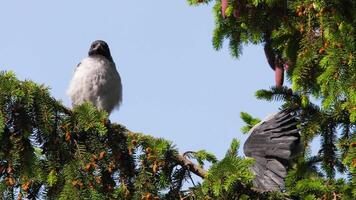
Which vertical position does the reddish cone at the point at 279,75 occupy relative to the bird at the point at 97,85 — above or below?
below

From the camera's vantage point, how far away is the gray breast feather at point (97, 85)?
28.2 ft

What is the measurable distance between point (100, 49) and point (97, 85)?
48.5 inches

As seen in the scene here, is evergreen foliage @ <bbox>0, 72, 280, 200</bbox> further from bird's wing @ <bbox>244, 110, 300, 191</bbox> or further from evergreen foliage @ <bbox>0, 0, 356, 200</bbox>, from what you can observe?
bird's wing @ <bbox>244, 110, 300, 191</bbox>

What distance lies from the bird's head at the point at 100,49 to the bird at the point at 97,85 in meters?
0.47

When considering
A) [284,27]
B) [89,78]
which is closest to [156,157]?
[284,27]

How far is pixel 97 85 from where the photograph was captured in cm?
865

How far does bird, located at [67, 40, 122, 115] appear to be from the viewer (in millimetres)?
8602

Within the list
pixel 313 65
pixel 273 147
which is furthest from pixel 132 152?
pixel 313 65

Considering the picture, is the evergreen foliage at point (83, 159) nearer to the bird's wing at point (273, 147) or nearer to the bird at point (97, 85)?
the bird's wing at point (273, 147)

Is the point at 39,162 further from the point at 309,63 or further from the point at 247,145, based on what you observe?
the point at 309,63

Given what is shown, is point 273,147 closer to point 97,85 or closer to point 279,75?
point 279,75

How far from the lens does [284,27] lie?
6777mm

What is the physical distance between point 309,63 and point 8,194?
2.41 metres

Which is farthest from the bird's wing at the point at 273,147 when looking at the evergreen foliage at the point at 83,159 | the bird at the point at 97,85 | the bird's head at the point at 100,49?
the bird's head at the point at 100,49
